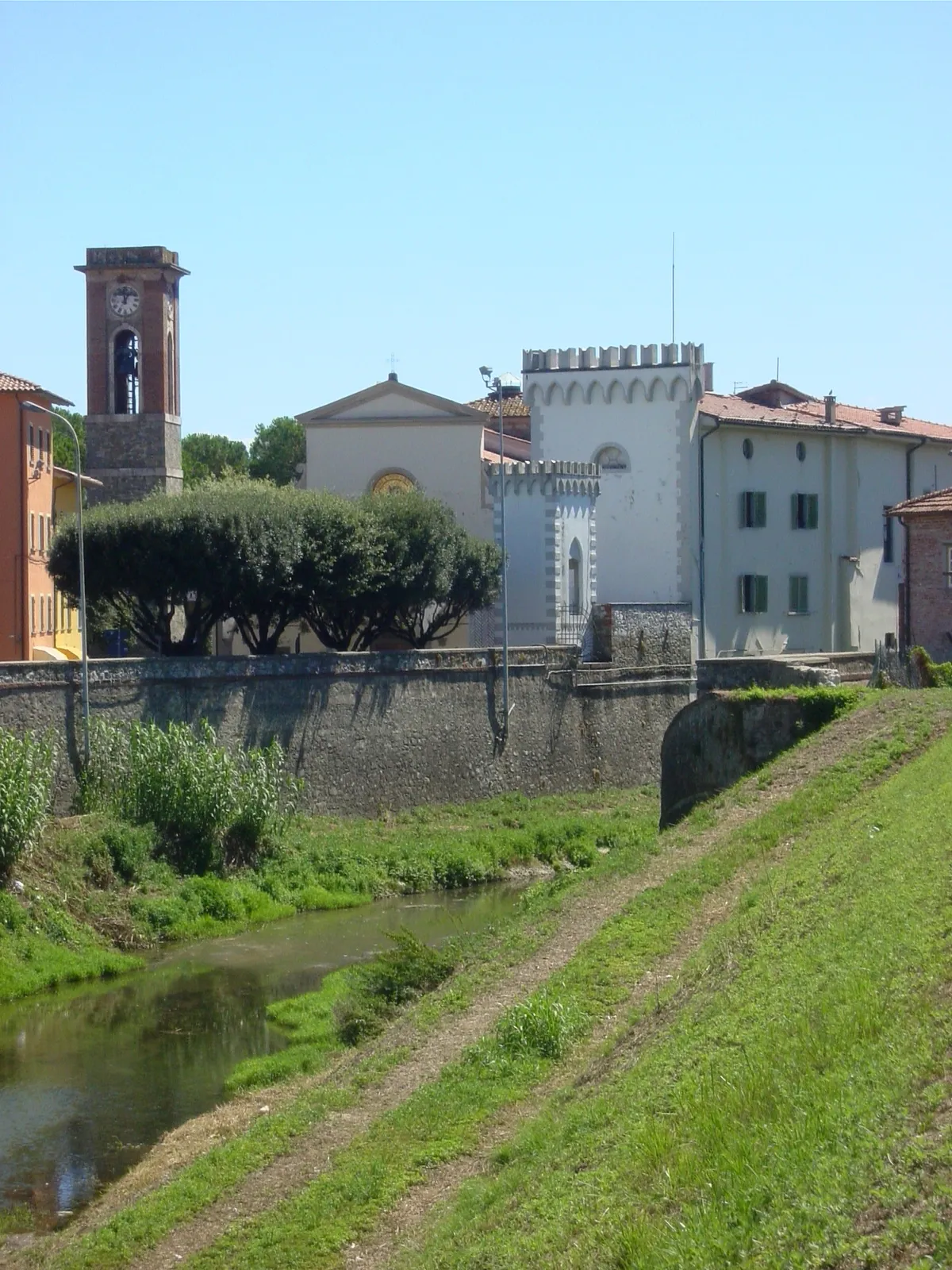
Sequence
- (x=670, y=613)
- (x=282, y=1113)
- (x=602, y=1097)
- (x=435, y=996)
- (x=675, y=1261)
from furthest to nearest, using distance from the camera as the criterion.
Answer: (x=670, y=613) < (x=435, y=996) < (x=282, y=1113) < (x=602, y=1097) < (x=675, y=1261)

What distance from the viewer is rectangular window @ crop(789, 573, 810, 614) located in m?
51.2

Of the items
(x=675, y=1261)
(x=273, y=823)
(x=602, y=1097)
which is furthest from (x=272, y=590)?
(x=675, y=1261)

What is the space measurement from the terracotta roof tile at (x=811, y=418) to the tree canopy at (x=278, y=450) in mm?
31471

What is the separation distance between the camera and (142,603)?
35906 mm

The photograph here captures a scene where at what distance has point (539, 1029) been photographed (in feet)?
43.1

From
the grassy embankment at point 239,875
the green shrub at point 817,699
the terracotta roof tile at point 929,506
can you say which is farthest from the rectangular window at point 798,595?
the green shrub at point 817,699

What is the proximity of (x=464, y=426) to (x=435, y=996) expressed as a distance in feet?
112

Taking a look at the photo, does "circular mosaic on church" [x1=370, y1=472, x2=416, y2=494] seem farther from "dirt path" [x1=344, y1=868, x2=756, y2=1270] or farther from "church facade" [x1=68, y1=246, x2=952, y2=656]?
"dirt path" [x1=344, y1=868, x2=756, y2=1270]

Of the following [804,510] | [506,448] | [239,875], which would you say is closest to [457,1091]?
[239,875]

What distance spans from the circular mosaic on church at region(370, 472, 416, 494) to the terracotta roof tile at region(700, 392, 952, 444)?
9.33 metres

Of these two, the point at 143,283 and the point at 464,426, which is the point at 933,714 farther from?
the point at 143,283

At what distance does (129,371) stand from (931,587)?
3099 centimetres

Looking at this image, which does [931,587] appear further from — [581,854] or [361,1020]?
[361,1020]

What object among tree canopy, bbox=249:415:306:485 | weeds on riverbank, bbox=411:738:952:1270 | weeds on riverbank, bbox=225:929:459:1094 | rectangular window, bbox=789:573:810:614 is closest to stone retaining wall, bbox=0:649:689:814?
rectangular window, bbox=789:573:810:614
